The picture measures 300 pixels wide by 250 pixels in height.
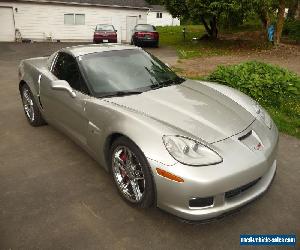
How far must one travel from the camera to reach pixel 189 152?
125 inches

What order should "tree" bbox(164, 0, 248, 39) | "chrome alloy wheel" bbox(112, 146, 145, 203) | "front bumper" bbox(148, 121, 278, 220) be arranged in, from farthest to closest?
"tree" bbox(164, 0, 248, 39), "chrome alloy wheel" bbox(112, 146, 145, 203), "front bumper" bbox(148, 121, 278, 220)

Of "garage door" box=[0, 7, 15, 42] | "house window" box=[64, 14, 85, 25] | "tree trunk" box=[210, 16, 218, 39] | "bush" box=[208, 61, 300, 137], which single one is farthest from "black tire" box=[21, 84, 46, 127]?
"house window" box=[64, 14, 85, 25]

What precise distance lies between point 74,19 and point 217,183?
2590cm

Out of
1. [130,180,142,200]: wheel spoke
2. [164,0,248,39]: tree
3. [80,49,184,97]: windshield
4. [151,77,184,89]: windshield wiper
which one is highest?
[164,0,248,39]: tree

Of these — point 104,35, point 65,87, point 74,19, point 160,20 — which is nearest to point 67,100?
point 65,87

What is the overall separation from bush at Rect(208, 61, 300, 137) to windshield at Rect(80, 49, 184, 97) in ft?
9.42

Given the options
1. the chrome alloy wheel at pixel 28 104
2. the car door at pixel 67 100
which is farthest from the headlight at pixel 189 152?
the chrome alloy wheel at pixel 28 104

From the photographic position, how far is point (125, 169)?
366 centimetres

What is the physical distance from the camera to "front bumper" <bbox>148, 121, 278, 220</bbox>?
2.96m

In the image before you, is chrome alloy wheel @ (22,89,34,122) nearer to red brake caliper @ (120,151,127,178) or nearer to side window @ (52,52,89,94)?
side window @ (52,52,89,94)

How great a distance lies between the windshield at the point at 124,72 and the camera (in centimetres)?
424

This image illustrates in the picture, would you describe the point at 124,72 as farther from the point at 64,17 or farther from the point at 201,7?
the point at 64,17

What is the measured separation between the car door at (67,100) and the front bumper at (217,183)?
1.48 m

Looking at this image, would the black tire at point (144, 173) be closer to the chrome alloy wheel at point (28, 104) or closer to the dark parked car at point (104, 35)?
the chrome alloy wheel at point (28, 104)
